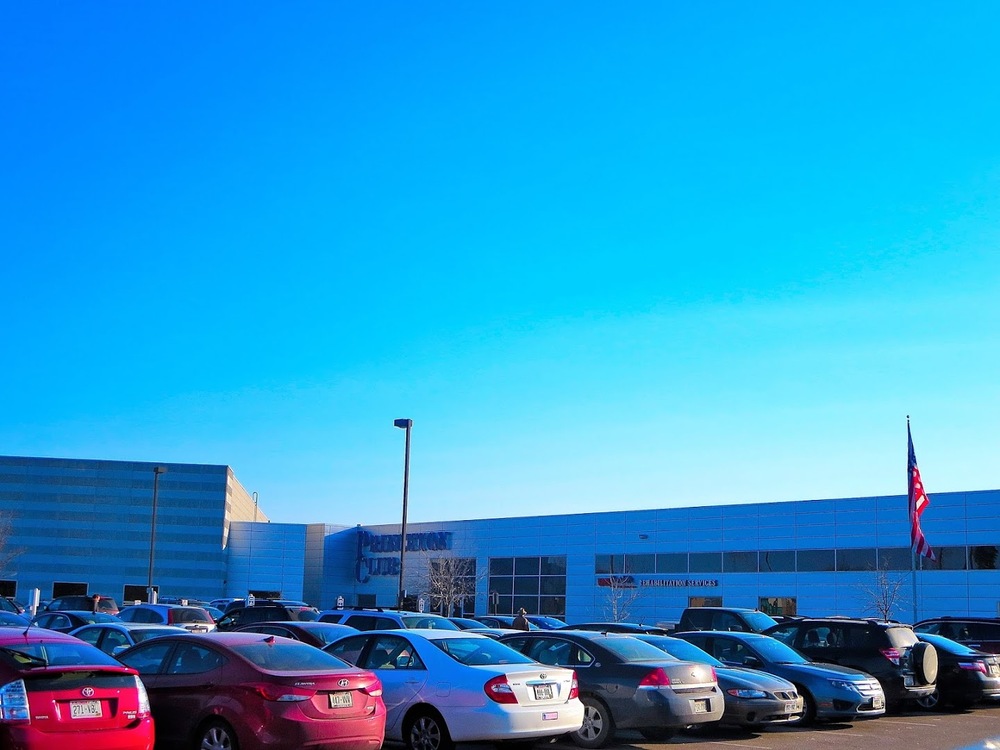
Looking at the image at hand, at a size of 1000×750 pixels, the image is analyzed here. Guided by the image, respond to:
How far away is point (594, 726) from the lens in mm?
14297

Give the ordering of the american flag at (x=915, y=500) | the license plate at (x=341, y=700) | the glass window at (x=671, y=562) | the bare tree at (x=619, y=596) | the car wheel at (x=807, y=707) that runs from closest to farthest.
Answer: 1. the license plate at (x=341, y=700)
2. the car wheel at (x=807, y=707)
3. the american flag at (x=915, y=500)
4. the glass window at (x=671, y=562)
5. the bare tree at (x=619, y=596)

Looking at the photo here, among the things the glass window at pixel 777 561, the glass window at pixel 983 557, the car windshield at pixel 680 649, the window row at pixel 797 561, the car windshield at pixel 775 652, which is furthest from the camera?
the glass window at pixel 777 561

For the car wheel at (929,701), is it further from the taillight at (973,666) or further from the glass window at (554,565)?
the glass window at (554,565)

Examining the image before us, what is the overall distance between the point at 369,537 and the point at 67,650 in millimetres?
73165

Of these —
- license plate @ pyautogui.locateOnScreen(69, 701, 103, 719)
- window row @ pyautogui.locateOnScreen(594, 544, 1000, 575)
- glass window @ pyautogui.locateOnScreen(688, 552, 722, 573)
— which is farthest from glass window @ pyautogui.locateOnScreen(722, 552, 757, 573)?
license plate @ pyautogui.locateOnScreen(69, 701, 103, 719)

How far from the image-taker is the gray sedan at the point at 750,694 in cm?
1570

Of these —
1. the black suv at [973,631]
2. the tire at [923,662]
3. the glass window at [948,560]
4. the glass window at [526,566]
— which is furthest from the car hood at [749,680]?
the glass window at [526,566]

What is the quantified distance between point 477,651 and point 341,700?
2.43 meters

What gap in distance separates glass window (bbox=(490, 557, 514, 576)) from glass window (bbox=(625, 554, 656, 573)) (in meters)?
9.45

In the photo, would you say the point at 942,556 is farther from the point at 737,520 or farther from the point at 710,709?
the point at 710,709

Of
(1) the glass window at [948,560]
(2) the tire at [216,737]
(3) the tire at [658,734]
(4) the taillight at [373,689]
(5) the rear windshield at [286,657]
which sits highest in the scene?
(1) the glass window at [948,560]

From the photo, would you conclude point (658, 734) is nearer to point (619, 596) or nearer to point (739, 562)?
point (739, 562)

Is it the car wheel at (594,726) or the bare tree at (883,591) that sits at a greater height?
the bare tree at (883,591)

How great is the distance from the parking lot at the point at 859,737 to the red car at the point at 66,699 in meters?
6.26
